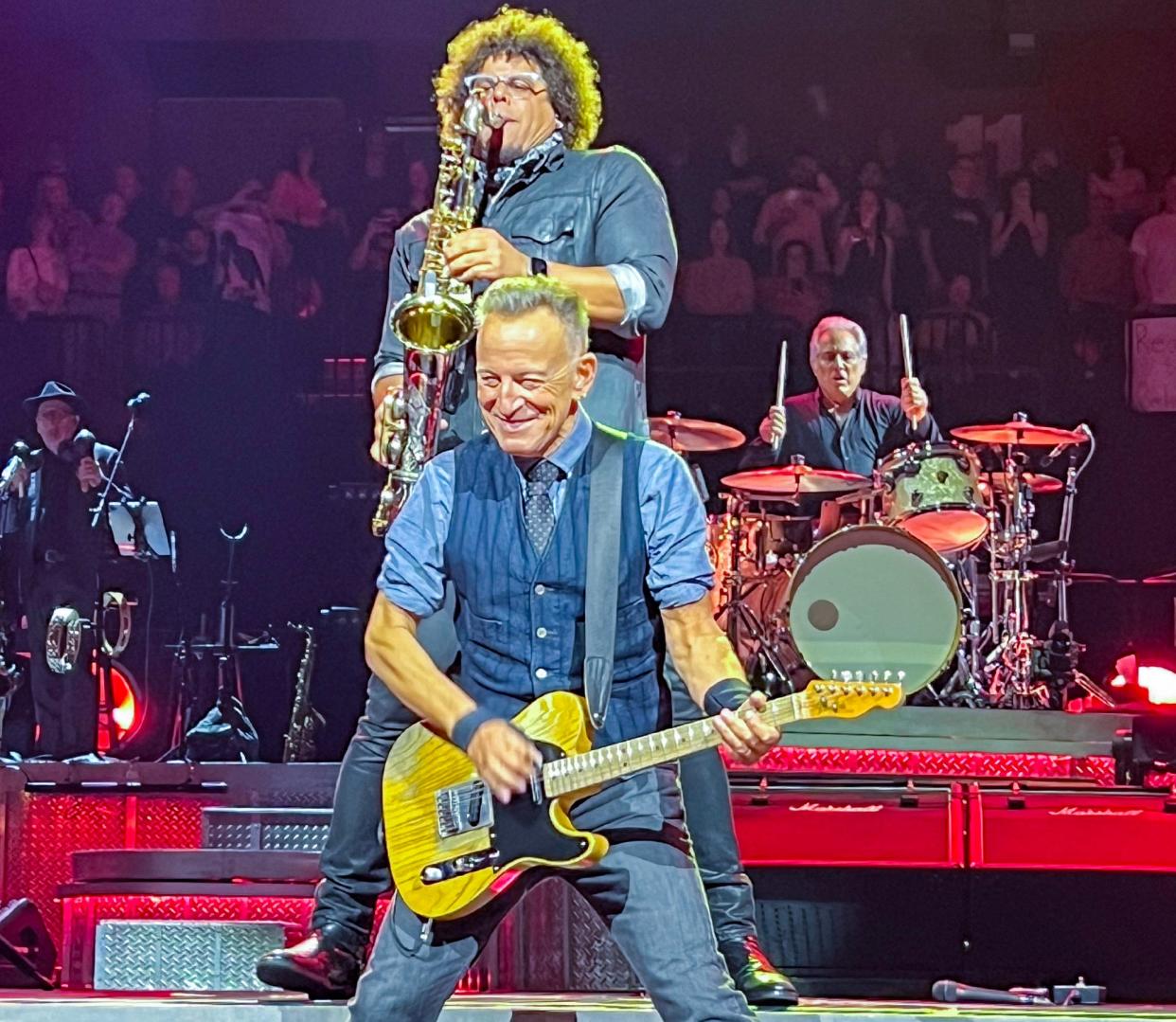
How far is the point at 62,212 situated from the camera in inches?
387

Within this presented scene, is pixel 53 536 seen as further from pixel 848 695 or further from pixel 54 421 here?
pixel 848 695

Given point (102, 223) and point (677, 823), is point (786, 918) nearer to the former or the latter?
point (677, 823)

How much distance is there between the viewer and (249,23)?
413 inches

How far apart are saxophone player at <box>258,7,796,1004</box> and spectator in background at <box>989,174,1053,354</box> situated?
6.98 m

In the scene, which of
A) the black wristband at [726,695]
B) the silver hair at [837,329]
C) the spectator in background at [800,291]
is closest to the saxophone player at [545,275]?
the black wristband at [726,695]

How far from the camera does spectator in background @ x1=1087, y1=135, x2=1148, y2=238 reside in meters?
10.1

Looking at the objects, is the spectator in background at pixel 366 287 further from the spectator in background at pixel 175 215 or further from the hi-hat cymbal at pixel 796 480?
the hi-hat cymbal at pixel 796 480

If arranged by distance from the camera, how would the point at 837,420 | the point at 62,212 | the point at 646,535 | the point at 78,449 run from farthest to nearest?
the point at 62,212, the point at 837,420, the point at 78,449, the point at 646,535

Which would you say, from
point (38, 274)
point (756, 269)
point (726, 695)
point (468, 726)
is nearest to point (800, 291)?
point (756, 269)

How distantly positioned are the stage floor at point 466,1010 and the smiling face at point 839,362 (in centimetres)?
516

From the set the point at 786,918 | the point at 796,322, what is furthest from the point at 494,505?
the point at 796,322

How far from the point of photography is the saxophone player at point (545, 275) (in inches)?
127

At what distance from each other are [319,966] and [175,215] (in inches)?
299

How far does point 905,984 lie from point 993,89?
279 inches
